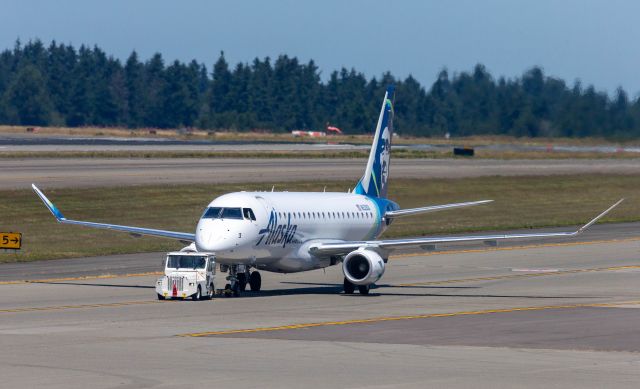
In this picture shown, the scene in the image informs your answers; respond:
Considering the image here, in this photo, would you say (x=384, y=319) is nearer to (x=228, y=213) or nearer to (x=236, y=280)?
(x=228, y=213)

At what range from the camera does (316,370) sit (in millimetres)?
24516

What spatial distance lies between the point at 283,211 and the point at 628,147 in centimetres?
8978

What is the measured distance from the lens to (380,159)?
51750mm

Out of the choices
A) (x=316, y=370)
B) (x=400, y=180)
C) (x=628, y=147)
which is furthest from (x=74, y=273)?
(x=628, y=147)

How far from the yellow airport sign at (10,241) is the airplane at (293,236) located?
10.2 metres

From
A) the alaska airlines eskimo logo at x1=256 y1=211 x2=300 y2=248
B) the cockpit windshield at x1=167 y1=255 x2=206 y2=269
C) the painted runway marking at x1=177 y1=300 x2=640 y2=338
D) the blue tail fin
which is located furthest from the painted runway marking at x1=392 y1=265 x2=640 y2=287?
the cockpit windshield at x1=167 y1=255 x2=206 y2=269

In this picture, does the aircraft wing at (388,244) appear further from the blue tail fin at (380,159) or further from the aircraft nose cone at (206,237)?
the blue tail fin at (380,159)

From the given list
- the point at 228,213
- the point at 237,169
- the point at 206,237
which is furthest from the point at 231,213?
the point at 237,169

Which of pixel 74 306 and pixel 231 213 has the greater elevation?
pixel 231 213

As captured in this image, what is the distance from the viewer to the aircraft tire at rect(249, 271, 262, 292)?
44.2m

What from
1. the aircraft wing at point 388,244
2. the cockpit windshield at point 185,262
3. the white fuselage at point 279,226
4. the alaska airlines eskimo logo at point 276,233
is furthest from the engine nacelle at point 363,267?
Answer: the cockpit windshield at point 185,262

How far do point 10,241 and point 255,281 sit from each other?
1559cm

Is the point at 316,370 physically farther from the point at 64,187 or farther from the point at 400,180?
the point at 400,180

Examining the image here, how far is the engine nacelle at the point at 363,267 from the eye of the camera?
42344 mm
